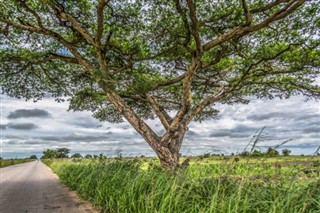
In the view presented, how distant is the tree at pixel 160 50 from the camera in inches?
413

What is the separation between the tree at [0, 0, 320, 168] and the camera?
1049 cm

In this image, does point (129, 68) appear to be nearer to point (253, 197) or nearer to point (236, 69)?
point (236, 69)

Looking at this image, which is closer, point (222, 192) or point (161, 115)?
point (222, 192)

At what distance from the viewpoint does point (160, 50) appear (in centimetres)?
1259

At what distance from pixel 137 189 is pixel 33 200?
190 inches

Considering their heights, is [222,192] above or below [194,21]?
below

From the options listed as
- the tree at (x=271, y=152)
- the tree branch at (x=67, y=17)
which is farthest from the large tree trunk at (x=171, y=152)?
the tree at (x=271, y=152)

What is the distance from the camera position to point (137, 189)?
659 centimetres

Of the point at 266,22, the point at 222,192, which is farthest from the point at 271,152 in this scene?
the point at 266,22

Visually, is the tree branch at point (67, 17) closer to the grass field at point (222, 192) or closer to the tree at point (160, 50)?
the tree at point (160, 50)

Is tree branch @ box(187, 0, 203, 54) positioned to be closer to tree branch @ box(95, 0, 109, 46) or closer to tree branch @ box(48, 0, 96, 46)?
tree branch @ box(95, 0, 109, 46)

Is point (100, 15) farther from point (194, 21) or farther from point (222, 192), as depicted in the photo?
point (222, 192)

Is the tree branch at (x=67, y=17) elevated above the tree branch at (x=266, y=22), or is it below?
above

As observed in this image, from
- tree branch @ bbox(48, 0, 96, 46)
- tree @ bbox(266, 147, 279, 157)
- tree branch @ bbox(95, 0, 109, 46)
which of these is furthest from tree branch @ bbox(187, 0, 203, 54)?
tree @ bbox(266, 147, 279, 157)
